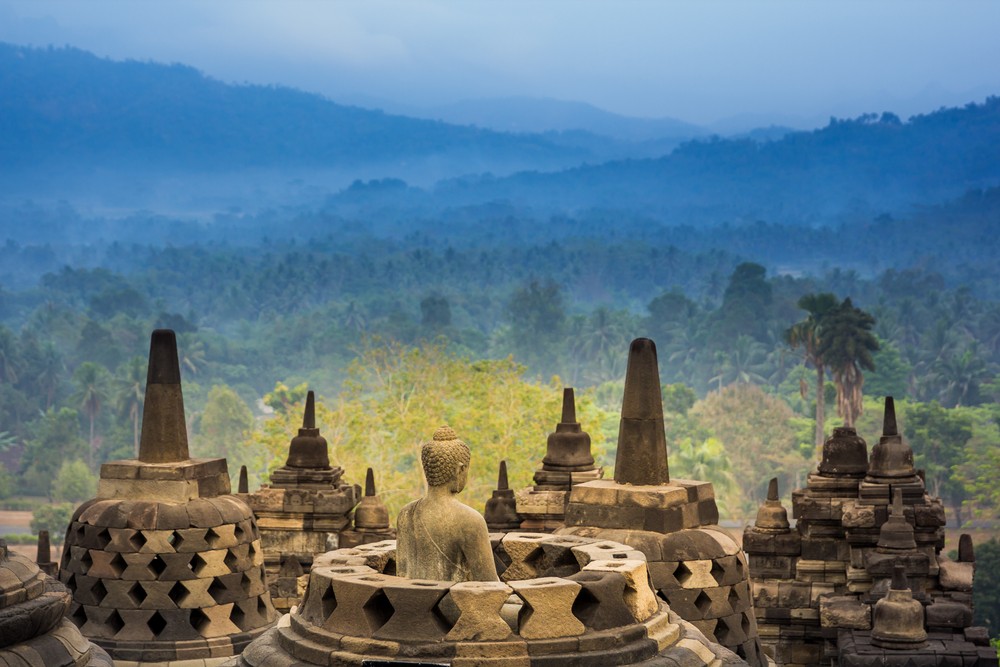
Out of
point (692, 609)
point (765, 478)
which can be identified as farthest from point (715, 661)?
point (765, 478)

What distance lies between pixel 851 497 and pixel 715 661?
16353 mm

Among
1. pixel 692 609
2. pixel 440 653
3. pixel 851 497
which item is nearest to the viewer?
pixel 440 653

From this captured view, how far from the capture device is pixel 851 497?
2731 centimetres

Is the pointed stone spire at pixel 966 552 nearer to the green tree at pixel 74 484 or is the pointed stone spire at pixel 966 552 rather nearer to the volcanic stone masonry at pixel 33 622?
the volcanic stone masonry at pixel 33 622

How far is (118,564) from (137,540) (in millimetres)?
362

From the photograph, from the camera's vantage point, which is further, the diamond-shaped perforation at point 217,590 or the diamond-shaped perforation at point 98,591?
the diamond-shaped perforation at point 217,590

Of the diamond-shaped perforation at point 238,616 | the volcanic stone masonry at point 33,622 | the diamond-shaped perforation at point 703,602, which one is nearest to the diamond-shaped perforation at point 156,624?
the diamond-shaped perforation at point 238,616

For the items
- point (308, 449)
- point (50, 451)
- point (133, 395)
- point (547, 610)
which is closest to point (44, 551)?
point (308, 449)

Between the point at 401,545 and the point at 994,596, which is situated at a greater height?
the point at 401,545

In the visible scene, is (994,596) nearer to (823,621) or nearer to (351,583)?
(823,621)

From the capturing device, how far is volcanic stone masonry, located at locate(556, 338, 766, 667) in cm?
1596

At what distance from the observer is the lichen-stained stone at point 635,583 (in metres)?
11.1

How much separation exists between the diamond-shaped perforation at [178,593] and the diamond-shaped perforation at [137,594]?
0.90 ft

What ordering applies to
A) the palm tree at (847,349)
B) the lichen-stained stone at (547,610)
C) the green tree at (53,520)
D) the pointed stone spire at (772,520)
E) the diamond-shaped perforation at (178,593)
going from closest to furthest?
the lichen-stained stone at (547,610)
the diamond-shaped perforation at (178,593)
the pointed stone spire at (772,520)
the green tree at (53,520)
the palm tree at (847,349)
